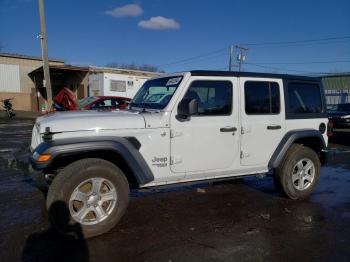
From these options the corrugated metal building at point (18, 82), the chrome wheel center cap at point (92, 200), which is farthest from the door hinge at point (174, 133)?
the corrugated metal building at point (18, 82)

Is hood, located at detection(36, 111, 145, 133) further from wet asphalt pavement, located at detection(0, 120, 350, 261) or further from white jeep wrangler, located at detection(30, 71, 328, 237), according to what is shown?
wet asphalt pavement, located at detection(0, 120, 350, 261)

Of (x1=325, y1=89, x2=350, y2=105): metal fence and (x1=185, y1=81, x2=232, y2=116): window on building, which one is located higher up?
(x1=325, y1=89, x2=350, y2=105): metal fence

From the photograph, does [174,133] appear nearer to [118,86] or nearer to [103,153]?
[103,153]

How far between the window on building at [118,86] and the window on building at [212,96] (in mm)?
20699

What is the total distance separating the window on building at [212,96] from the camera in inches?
180

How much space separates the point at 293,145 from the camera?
18.0 feet

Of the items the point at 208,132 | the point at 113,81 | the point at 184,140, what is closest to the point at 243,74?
the point at 208,132

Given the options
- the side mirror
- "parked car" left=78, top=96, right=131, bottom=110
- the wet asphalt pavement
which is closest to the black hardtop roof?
the side mirror

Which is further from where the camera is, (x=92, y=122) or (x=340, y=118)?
(x=340, y=118)

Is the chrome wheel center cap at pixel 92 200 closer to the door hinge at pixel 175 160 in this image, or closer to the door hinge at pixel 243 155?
the door hinge at pixel 175 160

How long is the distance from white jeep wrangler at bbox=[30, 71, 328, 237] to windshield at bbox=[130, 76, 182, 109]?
2 cm

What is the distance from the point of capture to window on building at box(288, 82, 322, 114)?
5.44 meters

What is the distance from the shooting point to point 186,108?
13.7ft

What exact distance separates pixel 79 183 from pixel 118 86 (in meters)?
21.7
